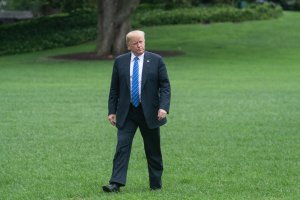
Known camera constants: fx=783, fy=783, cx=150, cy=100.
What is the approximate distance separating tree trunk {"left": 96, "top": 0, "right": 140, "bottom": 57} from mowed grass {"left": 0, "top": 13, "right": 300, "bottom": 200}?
15.3 ft

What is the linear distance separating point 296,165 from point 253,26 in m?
40.4

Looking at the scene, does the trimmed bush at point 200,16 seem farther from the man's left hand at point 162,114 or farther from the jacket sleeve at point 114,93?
the man's left hand at point 162,114

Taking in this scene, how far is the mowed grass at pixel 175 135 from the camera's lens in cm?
946

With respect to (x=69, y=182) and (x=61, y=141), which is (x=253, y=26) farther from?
(x=69, y=182)

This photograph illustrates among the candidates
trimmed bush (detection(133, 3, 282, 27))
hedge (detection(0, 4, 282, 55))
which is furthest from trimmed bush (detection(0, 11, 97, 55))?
trimmed bush (detection(133, 3, 282, 27))

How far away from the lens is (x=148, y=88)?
8828 mm

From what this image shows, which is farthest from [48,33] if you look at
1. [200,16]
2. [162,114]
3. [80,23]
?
[162,114]

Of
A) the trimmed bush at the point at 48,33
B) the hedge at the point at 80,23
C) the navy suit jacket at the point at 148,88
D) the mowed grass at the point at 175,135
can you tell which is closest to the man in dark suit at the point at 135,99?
the navy suit jacket at the point at 148,88

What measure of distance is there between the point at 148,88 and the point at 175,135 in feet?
17.5

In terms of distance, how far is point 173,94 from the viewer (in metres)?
21.9

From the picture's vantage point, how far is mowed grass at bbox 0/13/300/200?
9461 millimetres

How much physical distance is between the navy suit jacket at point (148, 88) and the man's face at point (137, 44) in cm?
15

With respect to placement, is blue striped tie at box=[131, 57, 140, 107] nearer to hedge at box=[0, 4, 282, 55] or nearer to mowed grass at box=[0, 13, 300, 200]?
mowed grass at box=[0, 13, 300, 200]

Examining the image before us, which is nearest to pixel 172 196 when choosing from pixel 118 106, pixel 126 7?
pixel 118 106
